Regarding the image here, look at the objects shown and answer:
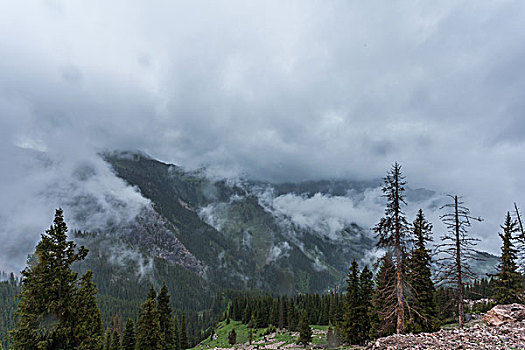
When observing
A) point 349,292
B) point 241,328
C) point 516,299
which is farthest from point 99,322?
point 241,328

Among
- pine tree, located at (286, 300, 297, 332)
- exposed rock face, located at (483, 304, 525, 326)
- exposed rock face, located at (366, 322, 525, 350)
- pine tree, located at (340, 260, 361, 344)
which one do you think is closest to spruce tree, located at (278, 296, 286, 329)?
pine tree, located at (286, 300, 297, 332)

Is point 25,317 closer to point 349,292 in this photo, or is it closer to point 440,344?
point 440,344

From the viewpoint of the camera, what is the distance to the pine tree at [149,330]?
43.2 m

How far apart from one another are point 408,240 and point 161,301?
3992cm

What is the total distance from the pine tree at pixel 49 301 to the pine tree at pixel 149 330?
2508cm

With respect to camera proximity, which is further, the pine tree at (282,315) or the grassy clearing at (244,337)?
the pine tree at (282,315)

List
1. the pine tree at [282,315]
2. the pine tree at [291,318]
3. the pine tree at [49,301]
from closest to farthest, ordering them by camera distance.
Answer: the pine tree at [49,301]
the pine tree at [291,318]
the pine tree at [282,315]

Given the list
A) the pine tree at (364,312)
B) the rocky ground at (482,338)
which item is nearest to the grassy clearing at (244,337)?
the pine tree at (364,312)

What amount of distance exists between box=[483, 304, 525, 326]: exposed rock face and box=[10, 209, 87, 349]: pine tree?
29.5 meters

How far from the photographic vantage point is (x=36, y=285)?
19891 millimetres

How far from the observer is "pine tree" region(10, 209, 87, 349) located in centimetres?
1944

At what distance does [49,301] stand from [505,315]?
3181cm

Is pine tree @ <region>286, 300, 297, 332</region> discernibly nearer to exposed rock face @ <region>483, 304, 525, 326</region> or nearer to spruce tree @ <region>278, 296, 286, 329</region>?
spruce tree @ <region>278, 296, 286, 329</region>

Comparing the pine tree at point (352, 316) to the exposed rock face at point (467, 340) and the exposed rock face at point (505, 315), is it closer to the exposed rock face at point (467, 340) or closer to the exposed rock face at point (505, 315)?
the exposed rock face at point (505, 315)
